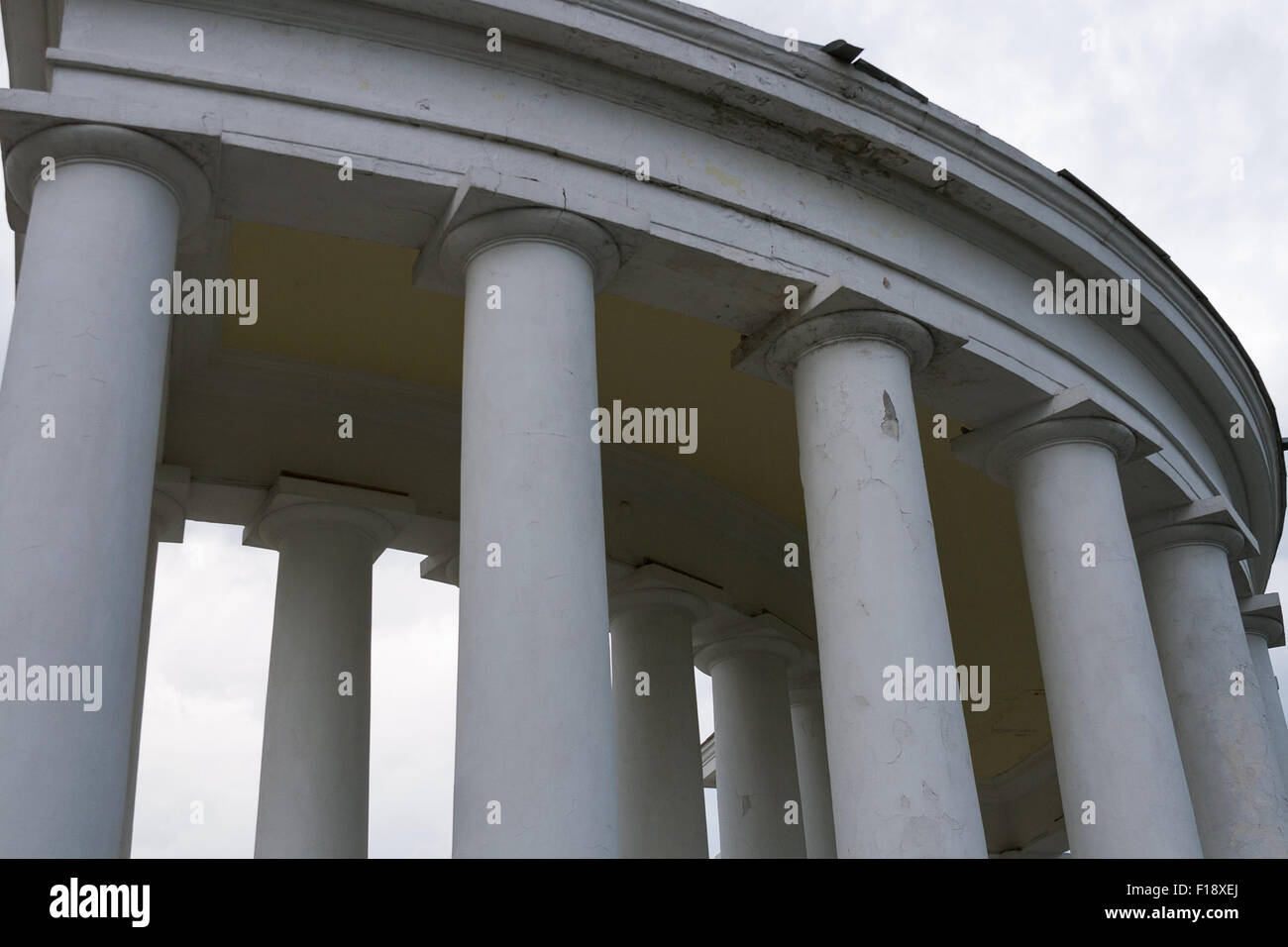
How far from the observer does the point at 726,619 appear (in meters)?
48.8

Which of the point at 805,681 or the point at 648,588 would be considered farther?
the point at 805,681

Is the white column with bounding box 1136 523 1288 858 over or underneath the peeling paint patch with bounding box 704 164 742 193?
underneath

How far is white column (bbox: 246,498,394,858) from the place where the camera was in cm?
3388

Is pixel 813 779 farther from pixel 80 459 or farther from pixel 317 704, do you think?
pixel 80 459

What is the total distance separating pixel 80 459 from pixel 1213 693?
100.0 ft

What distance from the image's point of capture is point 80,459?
20.9 meters

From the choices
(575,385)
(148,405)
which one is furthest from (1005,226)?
(148,405)

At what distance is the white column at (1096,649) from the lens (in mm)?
30156

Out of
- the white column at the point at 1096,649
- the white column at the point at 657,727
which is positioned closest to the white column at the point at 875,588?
the white column at the point at 1096,649

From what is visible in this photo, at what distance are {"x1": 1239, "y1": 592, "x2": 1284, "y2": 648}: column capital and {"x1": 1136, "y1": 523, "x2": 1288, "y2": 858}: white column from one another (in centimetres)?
759

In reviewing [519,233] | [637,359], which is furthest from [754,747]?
[519,233]

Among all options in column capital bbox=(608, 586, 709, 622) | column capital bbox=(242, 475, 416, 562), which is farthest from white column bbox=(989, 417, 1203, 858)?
column capital bbox=(242, 475, 416, 562)

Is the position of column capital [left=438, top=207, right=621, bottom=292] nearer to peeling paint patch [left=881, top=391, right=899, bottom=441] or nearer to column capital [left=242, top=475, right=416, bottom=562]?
peeling paint patch [left=881, top=391, right=899, bottom=441]
